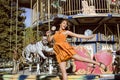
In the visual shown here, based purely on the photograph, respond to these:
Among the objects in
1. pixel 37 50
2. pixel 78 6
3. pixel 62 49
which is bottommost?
pixel 37 50

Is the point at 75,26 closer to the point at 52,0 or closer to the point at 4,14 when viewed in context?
the point at 52,0

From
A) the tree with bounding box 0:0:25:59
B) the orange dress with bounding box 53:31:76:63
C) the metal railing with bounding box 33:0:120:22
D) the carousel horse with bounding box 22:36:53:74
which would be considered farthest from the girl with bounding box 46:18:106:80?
the tree with bounding box 0:0:25:59

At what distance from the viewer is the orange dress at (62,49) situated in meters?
6.47

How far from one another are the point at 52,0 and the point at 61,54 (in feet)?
47.4

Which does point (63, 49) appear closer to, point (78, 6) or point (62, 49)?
point (62, 49)

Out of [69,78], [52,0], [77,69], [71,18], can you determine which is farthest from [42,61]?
[52,0]

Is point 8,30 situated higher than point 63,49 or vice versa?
point 63,49

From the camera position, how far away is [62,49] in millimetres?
6527

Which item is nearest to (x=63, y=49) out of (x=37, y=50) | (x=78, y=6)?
(x=37, y=50)

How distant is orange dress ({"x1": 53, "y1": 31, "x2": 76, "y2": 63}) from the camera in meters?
6.47

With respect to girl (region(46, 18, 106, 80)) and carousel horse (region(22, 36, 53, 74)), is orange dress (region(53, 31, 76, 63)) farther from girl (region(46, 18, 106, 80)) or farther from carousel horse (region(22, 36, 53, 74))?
carousel horse (region(22, 36, 53, 74))

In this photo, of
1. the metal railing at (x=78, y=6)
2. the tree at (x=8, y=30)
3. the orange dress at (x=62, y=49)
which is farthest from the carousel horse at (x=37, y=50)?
the tree at (x=8, y=30)

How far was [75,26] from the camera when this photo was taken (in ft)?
66.2

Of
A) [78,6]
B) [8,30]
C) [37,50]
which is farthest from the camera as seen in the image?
[8,30]
